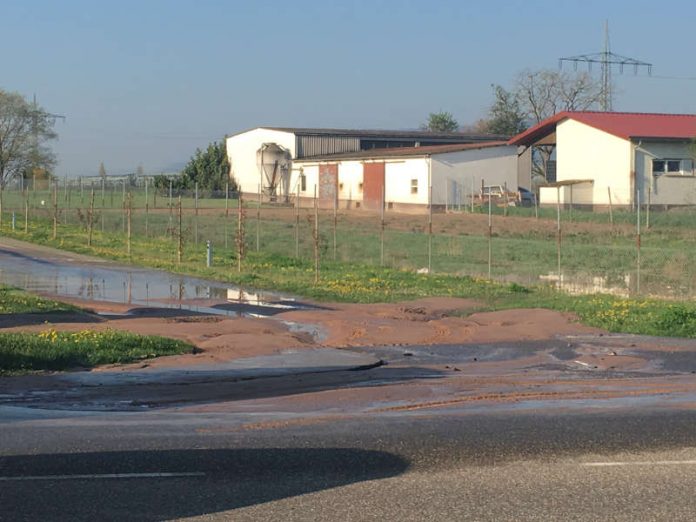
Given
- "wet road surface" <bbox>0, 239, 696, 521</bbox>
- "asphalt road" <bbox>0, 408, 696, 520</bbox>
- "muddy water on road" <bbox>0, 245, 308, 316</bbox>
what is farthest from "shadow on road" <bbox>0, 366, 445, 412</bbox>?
"muddy water on road" <bbox>0, 245, 308, 316</bbox>

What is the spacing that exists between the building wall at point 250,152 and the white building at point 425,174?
33.5 ft

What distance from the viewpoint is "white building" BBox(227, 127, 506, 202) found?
84625 mm

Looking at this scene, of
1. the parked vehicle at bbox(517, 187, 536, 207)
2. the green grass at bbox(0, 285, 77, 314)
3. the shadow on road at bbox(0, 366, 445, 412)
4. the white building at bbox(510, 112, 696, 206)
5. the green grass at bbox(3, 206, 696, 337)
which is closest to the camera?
the shadow on road at bbox(0, 366, 445, 412)

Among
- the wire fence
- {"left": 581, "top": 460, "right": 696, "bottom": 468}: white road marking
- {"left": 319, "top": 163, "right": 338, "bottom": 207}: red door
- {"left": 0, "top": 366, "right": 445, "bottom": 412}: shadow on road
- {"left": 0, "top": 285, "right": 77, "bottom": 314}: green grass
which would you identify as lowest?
{"left": 0, "top": 366, "right": 445, "bottom": 412}: shadow on road

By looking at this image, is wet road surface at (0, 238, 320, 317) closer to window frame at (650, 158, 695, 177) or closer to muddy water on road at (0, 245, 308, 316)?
muddy water on road at (0, 245, 308, 316)

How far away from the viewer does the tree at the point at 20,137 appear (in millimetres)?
104438

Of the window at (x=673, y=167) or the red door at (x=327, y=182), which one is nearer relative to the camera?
the window at (x=673, y=167)

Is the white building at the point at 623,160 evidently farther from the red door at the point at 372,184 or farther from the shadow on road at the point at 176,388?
the shadow on road at the point at 176,388

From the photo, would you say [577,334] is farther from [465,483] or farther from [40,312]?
[465,483]

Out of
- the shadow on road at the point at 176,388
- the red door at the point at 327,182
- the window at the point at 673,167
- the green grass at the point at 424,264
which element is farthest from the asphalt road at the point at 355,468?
the red door at the point at 327,182

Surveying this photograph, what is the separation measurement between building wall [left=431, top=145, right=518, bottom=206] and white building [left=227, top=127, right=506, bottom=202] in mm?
15930

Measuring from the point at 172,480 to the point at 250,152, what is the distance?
82625 mm

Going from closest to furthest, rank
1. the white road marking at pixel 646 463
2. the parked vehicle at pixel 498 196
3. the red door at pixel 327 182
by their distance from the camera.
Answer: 1. the white road marking at pixel 646 463
2. the parked vehicle at pixel 498 196
3. the red door at pixel 327 182

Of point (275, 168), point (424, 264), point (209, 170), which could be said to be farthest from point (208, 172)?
point (424, 264)
